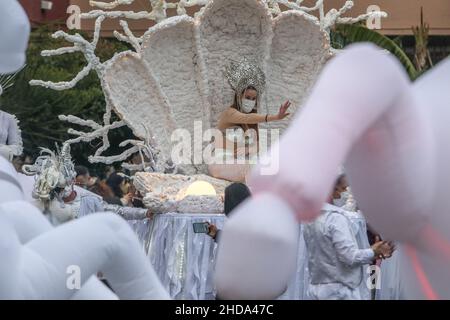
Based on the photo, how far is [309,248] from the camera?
19.8ft

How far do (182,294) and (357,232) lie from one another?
51.6 inches

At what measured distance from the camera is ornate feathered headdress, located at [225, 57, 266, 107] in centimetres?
918

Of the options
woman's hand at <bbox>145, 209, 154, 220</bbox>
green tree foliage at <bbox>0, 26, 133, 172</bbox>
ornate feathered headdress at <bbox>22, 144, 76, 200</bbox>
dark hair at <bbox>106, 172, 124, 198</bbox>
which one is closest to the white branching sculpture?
ornate feathered headdress at <bbox>22, 144, 76, 200</bbox>

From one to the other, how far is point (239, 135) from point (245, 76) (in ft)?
1.95

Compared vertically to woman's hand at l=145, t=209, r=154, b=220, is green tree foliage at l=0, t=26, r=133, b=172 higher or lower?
higher

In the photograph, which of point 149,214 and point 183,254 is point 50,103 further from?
point 183,254

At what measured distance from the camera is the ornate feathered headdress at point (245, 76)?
361 inches

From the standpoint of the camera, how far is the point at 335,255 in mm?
5941

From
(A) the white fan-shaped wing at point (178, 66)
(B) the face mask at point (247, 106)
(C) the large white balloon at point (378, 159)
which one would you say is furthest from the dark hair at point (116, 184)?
(C) the large white balloon at point (378, 159)

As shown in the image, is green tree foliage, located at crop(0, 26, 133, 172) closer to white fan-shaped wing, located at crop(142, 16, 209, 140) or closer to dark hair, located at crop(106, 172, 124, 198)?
dark hair, located at crop(106, 172, 124, 198)

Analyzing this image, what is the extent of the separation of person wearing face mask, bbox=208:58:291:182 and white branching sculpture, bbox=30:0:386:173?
0.37 meters
